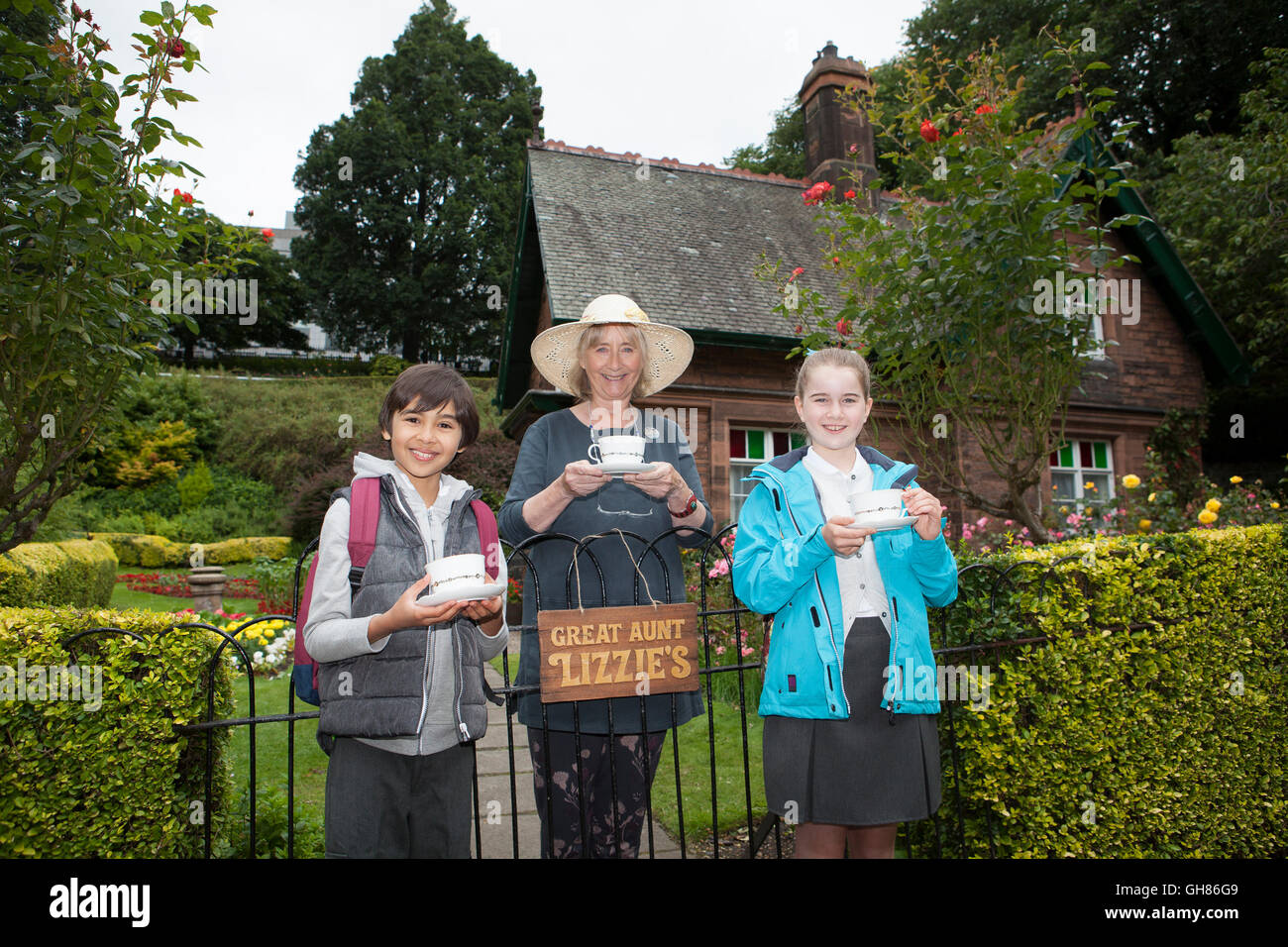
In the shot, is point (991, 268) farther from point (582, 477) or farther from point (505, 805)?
point (505, 805)

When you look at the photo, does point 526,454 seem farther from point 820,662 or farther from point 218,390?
→ point 218,390

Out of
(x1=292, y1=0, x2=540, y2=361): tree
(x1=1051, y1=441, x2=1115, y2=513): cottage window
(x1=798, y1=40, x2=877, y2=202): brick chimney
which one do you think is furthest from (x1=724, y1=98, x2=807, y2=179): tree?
(x1=1051, y1=441, x2=1115, y2=513): cottage window

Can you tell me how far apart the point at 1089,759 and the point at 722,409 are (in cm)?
842

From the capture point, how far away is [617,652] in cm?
255

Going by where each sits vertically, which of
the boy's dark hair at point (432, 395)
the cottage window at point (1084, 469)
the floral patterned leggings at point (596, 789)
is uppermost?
the cottage window at point (1084, 469)

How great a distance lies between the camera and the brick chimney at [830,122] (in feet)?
46.2

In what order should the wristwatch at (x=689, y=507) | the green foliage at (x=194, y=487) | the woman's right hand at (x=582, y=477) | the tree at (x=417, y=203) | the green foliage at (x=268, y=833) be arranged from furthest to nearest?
the tree at (x=417, y=203) < the green foliage at (x=194, y=487) < the green foliage at (x=268, y=833) < the wristwatch at (x=689, y=507) < the woman's right hand at (x=582, y=477)

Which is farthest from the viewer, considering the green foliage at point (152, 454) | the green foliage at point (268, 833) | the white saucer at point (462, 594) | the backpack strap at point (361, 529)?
the green foliage at point (152, 454)

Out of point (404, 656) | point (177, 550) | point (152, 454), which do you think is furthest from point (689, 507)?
point (152, 454)

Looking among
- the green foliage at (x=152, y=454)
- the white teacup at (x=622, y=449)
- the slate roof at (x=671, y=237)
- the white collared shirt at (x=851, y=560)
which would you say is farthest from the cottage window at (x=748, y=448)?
the green foliage at (x=152, y=454)

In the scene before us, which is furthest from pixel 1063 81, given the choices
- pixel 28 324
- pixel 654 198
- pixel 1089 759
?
pixel 28 324

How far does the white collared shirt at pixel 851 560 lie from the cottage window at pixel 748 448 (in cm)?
898

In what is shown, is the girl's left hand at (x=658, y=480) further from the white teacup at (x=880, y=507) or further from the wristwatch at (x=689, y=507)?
the white teacup at (x=880, y=507)

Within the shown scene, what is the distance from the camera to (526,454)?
290 cm
